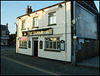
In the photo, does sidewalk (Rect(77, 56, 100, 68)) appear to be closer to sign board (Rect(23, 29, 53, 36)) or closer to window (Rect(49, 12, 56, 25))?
sign board (Rect(23, 29, 53, 36))

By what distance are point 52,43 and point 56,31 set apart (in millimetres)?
1601

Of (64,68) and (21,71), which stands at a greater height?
(21,71)

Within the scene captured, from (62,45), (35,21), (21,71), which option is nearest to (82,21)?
(62,45)

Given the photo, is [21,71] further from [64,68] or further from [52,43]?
[52,43]

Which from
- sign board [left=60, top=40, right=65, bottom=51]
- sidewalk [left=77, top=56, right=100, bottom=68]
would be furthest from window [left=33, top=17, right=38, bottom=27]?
sidewalk [left=77, top=56, right=100, bottom=68]

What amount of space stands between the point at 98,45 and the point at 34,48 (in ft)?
33.5

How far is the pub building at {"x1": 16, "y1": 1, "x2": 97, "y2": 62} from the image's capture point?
10438 millimetres

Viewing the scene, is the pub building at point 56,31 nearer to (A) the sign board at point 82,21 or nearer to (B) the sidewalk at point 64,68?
(A) the sign board at point 82,21

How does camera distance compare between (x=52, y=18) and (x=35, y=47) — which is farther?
(x=35, y=47)

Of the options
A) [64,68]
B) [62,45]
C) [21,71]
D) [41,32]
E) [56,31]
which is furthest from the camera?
[41,32]

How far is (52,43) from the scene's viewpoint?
1222 centimetres

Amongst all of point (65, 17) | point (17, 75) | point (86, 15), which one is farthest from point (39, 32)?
point (17, 75)

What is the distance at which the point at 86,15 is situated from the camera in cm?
1280

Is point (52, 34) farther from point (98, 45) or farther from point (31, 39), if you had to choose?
point (98, 45)
